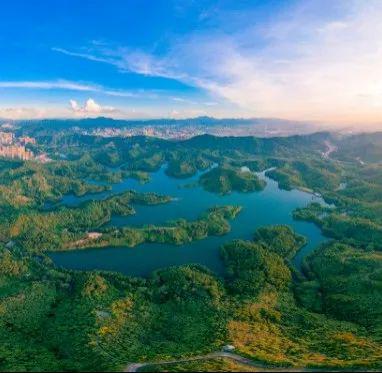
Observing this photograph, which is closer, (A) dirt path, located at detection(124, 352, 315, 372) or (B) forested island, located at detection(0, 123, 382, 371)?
(A) dirt path, located at detection(124, 352, 315, 372)

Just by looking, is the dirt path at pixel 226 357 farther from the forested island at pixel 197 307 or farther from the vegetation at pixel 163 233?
the vegetation at pixel 163 233

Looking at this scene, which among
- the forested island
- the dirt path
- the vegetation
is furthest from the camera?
the vegetation

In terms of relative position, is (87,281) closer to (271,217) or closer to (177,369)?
(177,369)

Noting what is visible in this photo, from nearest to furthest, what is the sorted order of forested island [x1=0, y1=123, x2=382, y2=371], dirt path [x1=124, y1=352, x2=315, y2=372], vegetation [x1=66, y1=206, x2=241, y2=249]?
dirt path [x1=124, y1=352, x2=315, y2=372] < forested island [x1=0, y1=123, x2=382, y2=371] < vegetation [x1=66, y1=206, x2=241, y2=249]

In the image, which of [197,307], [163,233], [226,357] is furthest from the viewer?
[163,233]

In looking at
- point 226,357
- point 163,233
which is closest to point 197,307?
point 226,357

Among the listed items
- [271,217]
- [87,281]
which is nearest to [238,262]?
[87,281]

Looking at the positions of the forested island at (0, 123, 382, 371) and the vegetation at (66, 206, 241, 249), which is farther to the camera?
the vegetation at (66, 206, 241, 249)

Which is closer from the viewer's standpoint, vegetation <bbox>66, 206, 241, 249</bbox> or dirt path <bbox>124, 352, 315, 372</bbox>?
dirt path <bbox>124, 352, 315, 372</bbox>

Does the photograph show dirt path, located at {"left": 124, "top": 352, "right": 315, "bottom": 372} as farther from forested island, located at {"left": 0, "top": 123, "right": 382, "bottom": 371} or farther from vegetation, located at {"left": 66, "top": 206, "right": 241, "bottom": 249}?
vegetation, located at {"left": 66, "top": 206, "right": 241, "bottom": 249}

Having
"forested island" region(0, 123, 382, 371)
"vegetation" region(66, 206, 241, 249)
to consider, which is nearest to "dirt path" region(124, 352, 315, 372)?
"forested island" region(0, 123, 382, 371)

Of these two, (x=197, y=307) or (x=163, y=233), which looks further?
(x=163, y=233)

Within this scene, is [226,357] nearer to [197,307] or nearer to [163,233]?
[197,307]
